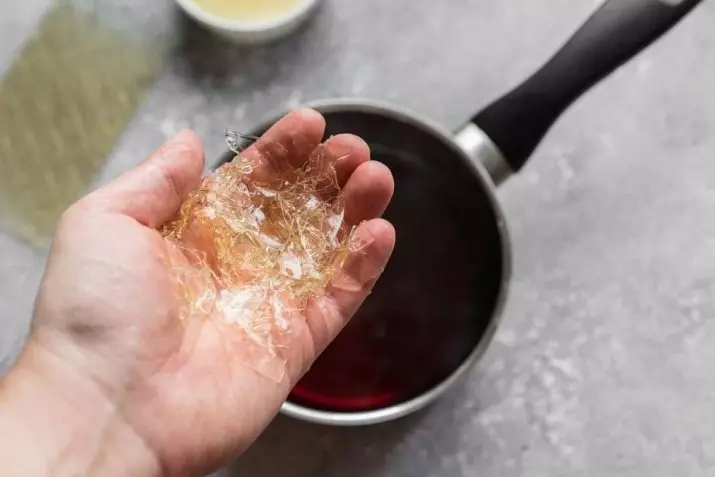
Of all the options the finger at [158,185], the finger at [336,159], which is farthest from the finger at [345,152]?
the finger at [158,185]

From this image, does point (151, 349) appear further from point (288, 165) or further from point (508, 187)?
point (508, 187)

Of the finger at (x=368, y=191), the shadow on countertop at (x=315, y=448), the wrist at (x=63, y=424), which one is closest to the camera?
the wrist at (x=63, y=424)

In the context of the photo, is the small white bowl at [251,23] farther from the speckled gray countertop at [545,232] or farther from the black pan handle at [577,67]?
the black pan handle at [577,67]

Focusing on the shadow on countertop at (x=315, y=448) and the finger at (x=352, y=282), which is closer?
the finger at (x=352, y=282)

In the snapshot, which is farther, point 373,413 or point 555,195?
point 555,195

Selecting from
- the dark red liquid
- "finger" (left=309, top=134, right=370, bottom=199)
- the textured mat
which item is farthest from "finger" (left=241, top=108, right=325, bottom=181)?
the textured mat

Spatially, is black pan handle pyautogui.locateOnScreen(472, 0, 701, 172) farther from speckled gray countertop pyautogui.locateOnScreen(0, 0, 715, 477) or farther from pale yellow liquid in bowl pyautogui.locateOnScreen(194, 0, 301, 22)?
pale yellow liquid in bowl pyautogui.locateOnScreen(194, 0, 301, 22)

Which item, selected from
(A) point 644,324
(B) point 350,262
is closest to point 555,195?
(A) point 644,324
